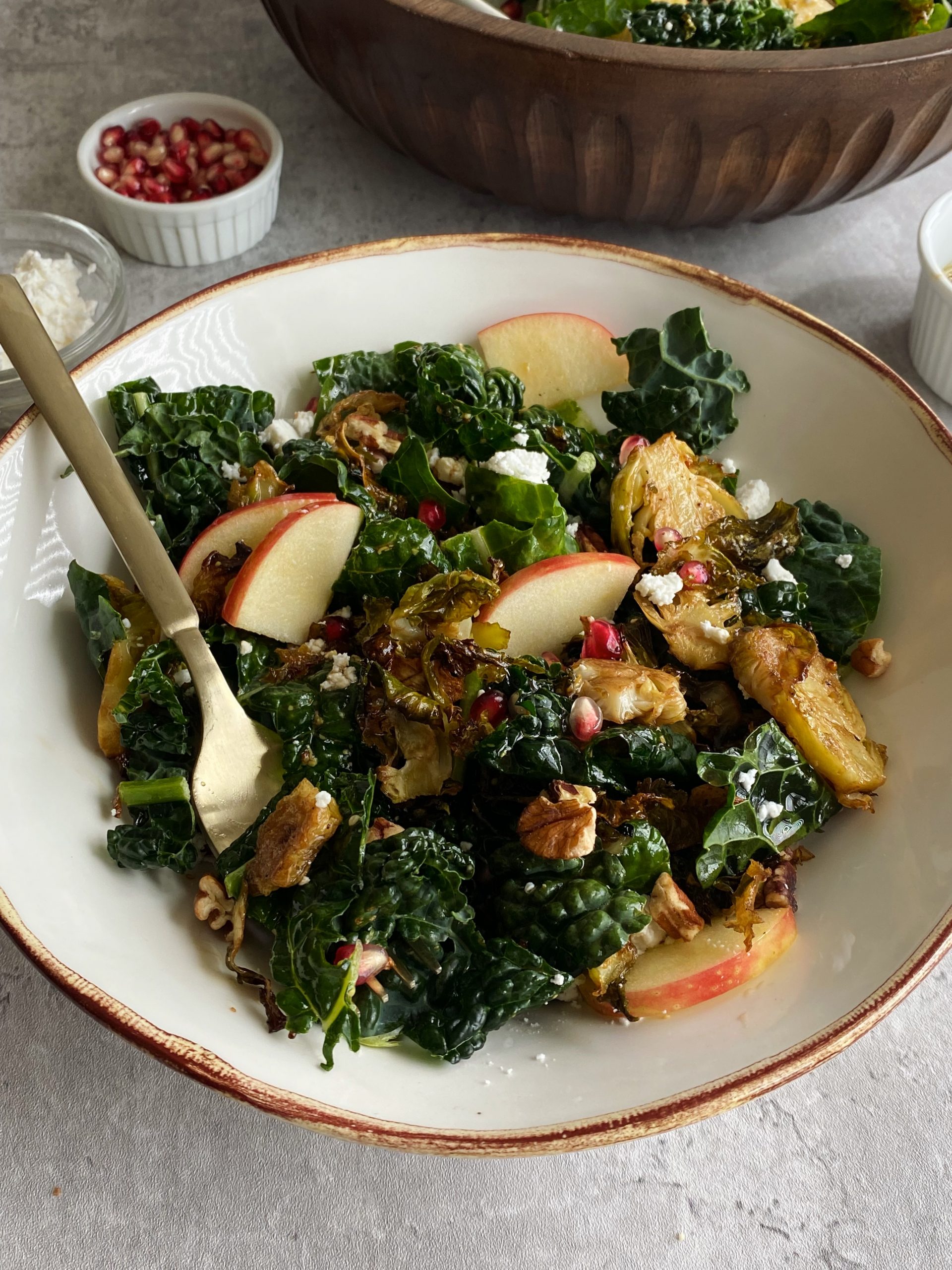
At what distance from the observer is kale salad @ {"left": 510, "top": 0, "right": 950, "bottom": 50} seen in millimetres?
2902

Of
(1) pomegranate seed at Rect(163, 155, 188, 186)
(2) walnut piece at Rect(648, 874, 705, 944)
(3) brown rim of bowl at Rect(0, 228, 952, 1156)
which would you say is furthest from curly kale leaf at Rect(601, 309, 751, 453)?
(1) pomegranate seed at Rect(163, 155, 188, 186)

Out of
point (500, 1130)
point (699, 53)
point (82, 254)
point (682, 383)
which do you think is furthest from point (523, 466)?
point (82, 254)

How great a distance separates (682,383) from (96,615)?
1.33 metres

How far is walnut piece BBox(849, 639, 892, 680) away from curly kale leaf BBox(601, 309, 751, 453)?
0.62m

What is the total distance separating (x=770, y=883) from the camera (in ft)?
6.02

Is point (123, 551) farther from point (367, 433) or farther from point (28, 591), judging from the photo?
point (367, 433)

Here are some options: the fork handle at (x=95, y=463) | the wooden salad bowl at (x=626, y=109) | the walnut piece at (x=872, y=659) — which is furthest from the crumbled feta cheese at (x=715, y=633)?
the wooden salad bowl at (x=626, y=109)

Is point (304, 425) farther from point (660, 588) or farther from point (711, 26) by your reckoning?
point (711, 26)

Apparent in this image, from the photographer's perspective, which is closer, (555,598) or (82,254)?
(555,598)

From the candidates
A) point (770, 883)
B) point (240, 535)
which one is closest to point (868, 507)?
point (770, 883)

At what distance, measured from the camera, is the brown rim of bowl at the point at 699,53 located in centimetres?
242

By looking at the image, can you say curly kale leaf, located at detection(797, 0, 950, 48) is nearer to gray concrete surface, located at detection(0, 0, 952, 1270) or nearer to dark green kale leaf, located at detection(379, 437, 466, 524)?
dark green kale leaf, located at detection(379, 437, 466, 524)

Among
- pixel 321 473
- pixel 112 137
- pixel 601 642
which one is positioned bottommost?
pixel 601 642

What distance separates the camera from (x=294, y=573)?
2104mm
